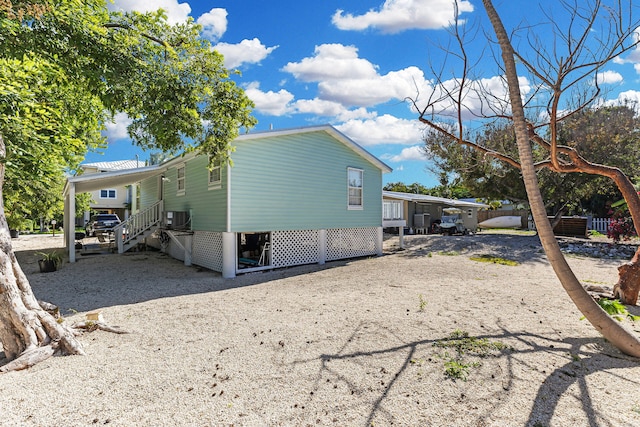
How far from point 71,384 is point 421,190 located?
186 ft

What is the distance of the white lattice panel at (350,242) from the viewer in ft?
44.6

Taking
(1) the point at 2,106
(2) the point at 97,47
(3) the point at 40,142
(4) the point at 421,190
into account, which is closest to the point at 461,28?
(2) the point at 97,47

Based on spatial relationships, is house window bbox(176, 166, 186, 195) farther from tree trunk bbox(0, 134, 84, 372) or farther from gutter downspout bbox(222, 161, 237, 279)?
tree trunk bbox(0, 134, 84, 372)

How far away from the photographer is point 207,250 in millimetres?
12031

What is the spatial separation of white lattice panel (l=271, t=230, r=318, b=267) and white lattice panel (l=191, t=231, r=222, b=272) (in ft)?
6.01

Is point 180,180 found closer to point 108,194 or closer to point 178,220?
point 178,220

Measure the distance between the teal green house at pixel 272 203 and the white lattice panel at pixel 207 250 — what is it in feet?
0.12

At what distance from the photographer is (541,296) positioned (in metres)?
7.44

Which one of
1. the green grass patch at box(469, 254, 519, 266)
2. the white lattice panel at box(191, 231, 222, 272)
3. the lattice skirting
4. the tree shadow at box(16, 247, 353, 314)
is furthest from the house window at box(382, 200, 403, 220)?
the white lattice panel at box(191, 231, 222, 272)

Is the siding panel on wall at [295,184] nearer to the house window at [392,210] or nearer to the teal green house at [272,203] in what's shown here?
the teal green house at [272,203]

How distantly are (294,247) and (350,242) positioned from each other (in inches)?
121

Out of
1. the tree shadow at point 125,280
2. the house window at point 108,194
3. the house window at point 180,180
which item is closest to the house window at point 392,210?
the tree shadow at point 125,280

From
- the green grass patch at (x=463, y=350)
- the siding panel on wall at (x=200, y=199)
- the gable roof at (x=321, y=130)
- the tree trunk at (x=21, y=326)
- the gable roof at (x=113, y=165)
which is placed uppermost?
the gable roof at (x=113, y=165)

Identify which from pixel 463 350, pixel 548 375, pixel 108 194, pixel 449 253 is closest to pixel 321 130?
pixel 449 253
